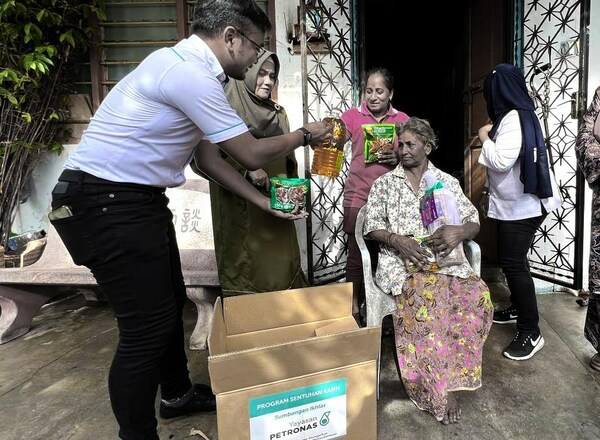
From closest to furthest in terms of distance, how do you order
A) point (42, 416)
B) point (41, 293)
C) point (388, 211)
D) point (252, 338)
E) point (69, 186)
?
point (69, 186) → point (252, 338) → point (42, 416) → point (388, 211) → point (41, 293)

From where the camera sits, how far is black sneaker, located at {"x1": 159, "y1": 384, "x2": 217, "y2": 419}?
67.2 inches

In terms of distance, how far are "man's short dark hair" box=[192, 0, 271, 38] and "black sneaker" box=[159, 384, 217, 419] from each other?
58.6 inches

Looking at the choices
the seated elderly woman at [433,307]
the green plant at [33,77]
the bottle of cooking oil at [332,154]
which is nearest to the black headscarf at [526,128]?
the seated elderly woman at [433,307]

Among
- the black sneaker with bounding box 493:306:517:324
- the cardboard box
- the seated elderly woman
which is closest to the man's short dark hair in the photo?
the cardboard box

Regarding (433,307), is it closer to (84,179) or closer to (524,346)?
(524,346)

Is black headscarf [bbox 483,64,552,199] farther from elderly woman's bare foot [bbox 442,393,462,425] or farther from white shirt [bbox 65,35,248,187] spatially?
white shirt [bbox 65,35,248,187]

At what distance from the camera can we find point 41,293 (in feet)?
9.20

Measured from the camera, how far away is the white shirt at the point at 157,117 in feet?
3.67

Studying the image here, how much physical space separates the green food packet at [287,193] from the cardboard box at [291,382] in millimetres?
385

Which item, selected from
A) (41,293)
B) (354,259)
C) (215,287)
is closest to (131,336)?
(215,287)

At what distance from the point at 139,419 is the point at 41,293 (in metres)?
2.02

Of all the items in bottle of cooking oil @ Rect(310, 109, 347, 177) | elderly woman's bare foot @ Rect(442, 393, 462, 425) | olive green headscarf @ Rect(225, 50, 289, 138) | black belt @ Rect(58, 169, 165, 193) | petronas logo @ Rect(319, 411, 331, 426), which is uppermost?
olive green headscarf @ Rect(225, 50, 289, 138)

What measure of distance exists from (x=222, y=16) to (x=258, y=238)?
1.11 meters

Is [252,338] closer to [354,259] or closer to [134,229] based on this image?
[134,229]
